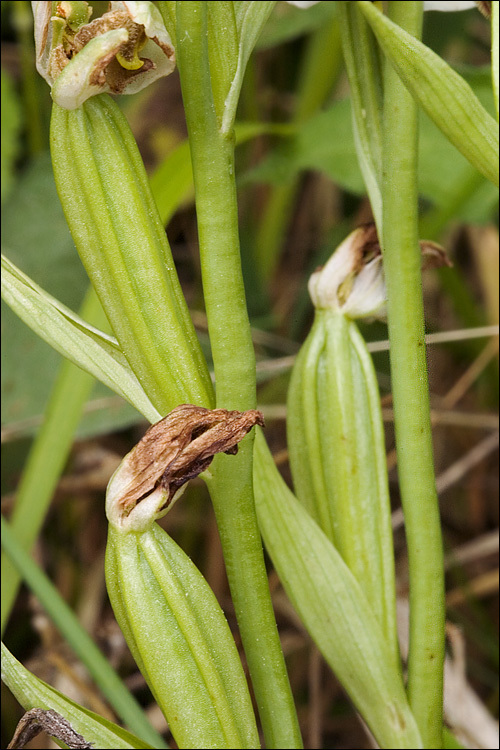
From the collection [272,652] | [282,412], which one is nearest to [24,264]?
[282,412]

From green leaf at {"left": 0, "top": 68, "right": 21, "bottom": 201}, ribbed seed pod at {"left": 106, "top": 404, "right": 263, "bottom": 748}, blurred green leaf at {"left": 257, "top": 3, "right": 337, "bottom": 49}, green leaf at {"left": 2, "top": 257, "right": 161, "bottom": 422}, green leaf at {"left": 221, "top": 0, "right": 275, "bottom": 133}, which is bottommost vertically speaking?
ribbed seed pod at {"left": 106, "top": 404, "right": 263, "bottom": 748}

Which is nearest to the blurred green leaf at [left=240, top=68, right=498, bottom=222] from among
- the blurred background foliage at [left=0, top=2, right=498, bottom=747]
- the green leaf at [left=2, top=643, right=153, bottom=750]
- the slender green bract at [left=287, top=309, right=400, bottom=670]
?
the blurred background foliage at [left=0, top=2, right=498, bottom=747]

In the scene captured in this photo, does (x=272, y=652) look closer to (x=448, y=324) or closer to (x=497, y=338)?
(x=497, y=338)

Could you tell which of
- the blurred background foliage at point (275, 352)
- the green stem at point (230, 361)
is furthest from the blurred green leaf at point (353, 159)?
the green stem at point (230, 361)

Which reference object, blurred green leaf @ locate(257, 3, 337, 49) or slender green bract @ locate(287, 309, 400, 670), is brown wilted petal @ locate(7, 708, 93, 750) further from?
blurred green leaf @ locate(257, 3, 337, 49)

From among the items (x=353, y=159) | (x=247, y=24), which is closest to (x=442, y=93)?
(x=247, y=24)

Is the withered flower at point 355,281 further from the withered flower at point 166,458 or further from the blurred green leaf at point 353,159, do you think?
the blurred green leaf at point 353,159
